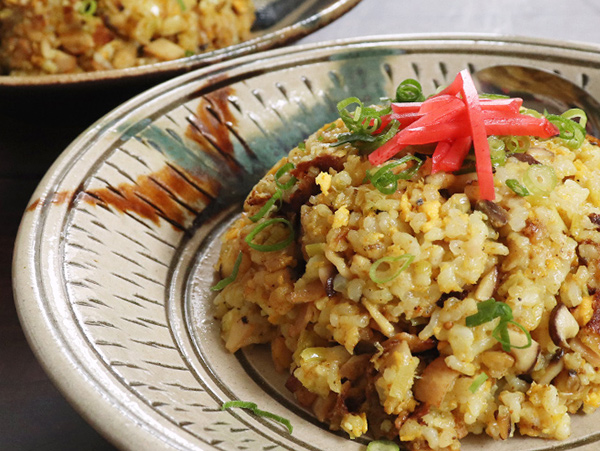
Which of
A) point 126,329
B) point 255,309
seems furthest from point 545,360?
point 126,329

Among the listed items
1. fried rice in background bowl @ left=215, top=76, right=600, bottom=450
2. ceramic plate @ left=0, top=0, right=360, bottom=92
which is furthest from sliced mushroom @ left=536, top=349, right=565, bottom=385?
ceramic plate @ left=0, top=0, right=360, bottom=92

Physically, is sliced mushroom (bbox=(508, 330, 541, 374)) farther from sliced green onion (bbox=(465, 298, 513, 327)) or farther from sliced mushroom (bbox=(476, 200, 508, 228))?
sliced mushroom (bbox=(476, 200, 508, 228))

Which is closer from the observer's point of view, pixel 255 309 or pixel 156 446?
pixel 156 446

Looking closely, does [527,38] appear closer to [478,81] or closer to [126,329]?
[478,81]

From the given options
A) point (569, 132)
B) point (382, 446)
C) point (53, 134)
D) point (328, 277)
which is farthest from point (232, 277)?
point (53, 134)

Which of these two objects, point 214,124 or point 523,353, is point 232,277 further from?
point 523,353

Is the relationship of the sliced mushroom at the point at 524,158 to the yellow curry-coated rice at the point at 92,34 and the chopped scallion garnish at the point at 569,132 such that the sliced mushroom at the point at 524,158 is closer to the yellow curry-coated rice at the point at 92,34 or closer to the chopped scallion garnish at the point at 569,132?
the chopped scallion garnish at the point at 569,132
